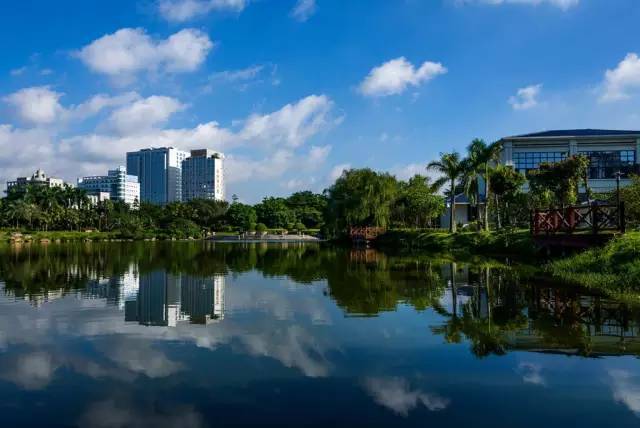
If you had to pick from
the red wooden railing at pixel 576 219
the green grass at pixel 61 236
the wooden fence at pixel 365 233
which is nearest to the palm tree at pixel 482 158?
the red wooden railing at pixel 576 219

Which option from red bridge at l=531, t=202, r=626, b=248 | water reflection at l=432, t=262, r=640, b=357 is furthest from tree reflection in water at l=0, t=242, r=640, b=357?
red bridge at l=531, t=202, r=626, b=248

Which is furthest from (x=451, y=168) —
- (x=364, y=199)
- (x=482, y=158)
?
(x=364, y=199)

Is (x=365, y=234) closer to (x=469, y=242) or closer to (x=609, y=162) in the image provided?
(x=469, y=242)

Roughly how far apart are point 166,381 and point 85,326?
580 cm

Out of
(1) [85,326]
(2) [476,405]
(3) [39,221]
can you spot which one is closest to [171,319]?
(1) [85,326]

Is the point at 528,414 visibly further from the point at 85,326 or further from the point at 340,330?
the point at 85,326

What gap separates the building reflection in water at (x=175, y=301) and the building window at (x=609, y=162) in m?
56.8

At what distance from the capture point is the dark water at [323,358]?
7445 millimetres

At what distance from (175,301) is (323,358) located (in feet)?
29.1

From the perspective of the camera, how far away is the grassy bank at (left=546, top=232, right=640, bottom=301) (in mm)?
17172

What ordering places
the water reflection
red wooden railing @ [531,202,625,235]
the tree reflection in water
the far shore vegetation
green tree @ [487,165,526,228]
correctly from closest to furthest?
the water reflection < the tree reflection in water < red wooden railing @ [531,202,625,235] < the far shore vegetation < green tree @ [487,165,526,228]

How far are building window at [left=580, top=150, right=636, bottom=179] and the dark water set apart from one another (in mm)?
53613

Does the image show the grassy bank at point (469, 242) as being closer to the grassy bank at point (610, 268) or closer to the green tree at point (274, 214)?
the grassy bank at point (610, 268)

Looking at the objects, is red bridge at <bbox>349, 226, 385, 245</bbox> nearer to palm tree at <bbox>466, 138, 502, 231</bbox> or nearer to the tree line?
the tree line
